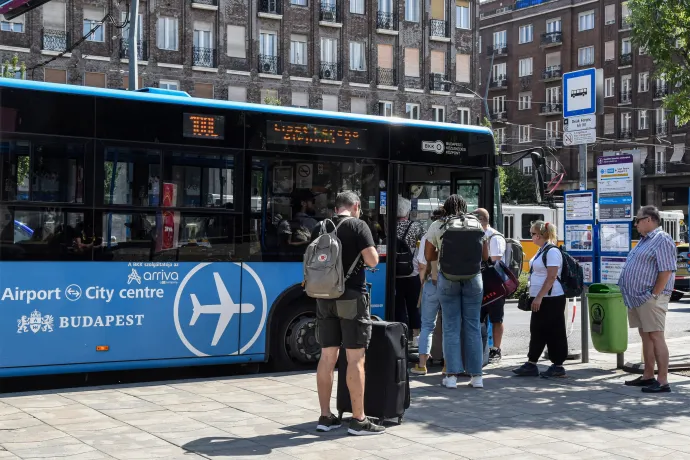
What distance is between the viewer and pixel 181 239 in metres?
9.58

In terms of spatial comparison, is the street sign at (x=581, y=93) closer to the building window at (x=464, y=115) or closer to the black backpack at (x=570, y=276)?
the black backpack at (x=570, y=276)

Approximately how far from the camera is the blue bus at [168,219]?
8758 mm

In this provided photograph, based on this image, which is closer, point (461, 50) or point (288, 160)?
point (288, 160)

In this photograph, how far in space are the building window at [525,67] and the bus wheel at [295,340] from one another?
6910cm

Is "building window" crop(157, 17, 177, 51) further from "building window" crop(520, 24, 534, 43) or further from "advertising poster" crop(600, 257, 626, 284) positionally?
"advertising poster" crop(600, 257, 626, 284)

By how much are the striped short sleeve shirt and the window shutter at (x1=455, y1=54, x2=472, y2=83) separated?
49876 millimetres

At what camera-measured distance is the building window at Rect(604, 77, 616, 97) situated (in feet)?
232

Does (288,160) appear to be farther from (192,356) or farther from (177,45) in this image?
(177,45)

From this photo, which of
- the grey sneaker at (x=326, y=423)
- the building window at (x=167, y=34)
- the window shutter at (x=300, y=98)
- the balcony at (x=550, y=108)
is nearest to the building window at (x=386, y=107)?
the window shutter at (x=300, y=98)

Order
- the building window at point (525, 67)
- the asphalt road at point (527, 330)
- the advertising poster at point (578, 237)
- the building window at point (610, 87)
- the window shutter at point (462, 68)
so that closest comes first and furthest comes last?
1. the advertising poster at point (578, 237)
2. the asphalt road at point (527, 330)
3. the window shutter at point (462, 68)
4. the building window at point (610, 87)
5. the building window at point (525, 67)

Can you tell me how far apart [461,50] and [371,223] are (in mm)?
49339

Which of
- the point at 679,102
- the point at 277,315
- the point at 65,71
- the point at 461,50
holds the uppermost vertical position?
the point at 461,50

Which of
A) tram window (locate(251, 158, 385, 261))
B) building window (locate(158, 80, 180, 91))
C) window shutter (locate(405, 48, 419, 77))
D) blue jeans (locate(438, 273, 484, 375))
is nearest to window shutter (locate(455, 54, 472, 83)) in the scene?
window shutter (locate(405, 48, 419, 77))

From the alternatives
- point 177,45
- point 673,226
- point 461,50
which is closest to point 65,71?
point 177,45
